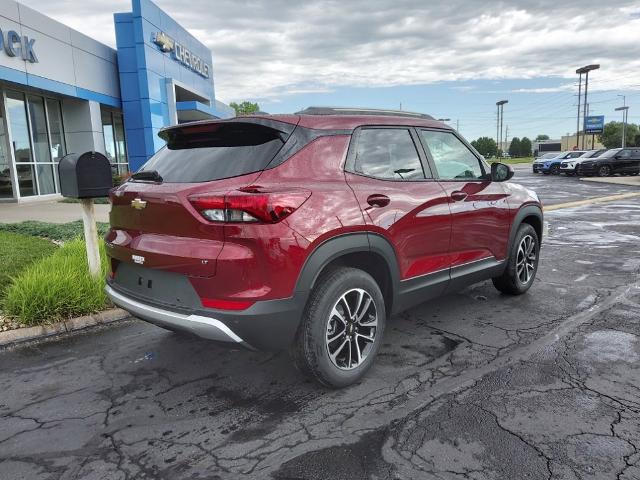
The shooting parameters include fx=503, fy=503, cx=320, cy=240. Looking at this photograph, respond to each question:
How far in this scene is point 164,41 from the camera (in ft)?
75.4

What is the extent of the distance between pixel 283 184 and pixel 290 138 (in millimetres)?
364

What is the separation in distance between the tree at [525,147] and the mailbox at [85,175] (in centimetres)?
11655

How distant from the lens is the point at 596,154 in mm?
31781

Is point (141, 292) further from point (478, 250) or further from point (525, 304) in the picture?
point (525, 304)

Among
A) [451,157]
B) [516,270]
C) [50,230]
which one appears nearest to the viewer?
[451,157]

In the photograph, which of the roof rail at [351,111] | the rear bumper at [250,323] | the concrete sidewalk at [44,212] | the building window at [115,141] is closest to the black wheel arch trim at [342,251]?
the rear bumper at [250,323]

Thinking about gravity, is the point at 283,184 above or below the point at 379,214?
above

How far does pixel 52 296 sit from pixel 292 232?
2998 mm

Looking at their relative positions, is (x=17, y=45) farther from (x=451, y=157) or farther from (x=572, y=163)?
(x=572, y=163)

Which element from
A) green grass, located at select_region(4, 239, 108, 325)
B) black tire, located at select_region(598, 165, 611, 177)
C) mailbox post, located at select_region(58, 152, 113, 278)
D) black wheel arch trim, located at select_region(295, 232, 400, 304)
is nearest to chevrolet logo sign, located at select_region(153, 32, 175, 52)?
mailbox post, located at select_region(58, 152, 113, 278)

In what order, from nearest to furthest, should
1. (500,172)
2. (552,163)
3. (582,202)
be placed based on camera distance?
(500,172) < (582,202) < (552,163)

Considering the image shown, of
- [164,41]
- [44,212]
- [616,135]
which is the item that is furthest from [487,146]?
[44,212]

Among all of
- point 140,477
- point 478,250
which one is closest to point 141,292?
point 140,477

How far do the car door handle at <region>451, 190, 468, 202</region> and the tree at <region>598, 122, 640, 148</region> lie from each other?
305 feet
